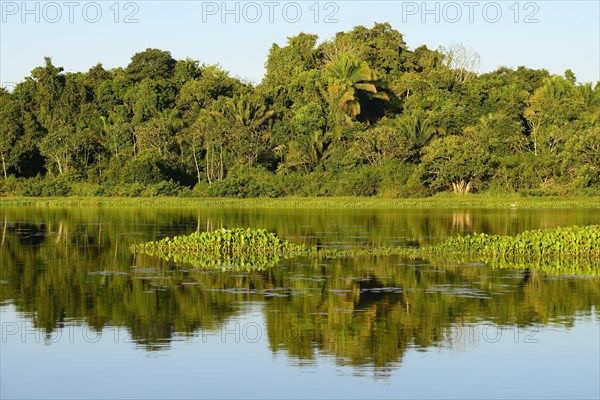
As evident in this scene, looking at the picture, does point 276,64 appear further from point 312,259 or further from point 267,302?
point 267,302

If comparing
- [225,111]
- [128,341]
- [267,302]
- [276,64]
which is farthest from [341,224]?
[276,64]

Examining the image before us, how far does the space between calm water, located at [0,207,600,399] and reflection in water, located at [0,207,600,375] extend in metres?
0.04

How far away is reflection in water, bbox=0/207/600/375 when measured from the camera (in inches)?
670

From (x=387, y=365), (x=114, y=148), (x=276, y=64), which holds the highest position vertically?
(x=276, y=64)

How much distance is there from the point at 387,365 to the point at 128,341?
4496mm

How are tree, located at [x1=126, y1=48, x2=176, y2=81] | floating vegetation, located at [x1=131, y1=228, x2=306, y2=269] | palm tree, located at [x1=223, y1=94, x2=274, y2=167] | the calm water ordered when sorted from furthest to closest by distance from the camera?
1. tree, located at [x1=126, y1=48, x2=176, y2=81]
2. palm tree, located at [x1=223, y1=94, x2=274, y2=167]
3. floating vegetation, located at [x1=131, y1=228, x2=306, y2=269]
4. the calm water

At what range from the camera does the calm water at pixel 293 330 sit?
45.3 ft

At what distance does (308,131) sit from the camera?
2778 inches

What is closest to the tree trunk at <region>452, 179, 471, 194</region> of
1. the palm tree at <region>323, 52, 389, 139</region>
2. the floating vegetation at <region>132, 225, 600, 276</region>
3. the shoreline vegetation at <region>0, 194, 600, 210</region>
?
the shoreline vegetation at <region>0, 194, 600, 210</region>

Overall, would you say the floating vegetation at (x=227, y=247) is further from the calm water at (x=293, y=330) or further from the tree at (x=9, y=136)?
the tree at (x=9, y=136)

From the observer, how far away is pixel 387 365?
14.8 metres

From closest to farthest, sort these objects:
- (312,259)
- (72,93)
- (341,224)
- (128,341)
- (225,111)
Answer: (128,341)
(312,259)
(341,224)
(225,111)
(72,93)

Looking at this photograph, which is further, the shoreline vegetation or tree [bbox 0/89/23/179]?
tree [bbox 0/89/23/179]

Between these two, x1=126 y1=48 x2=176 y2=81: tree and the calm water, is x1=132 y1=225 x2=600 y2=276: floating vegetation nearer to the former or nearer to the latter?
the calm water
